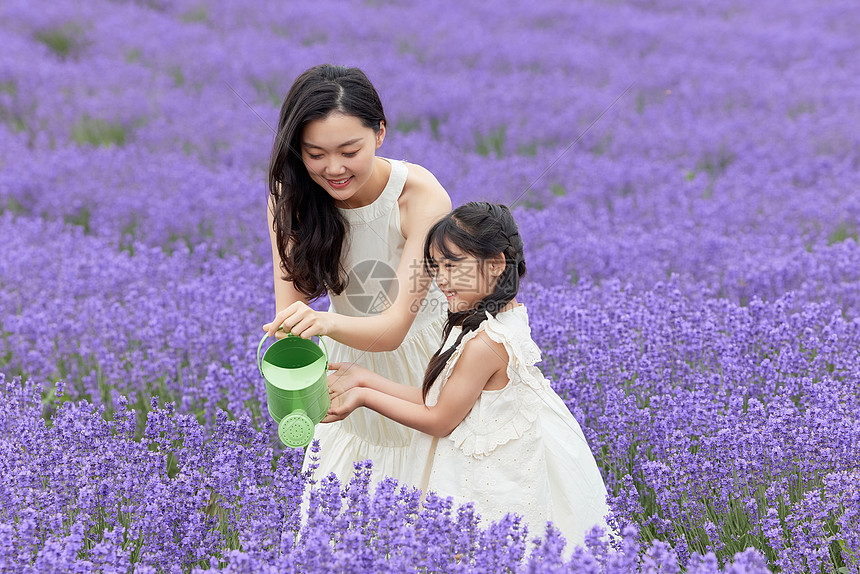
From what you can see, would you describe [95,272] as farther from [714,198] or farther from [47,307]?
[714,198]

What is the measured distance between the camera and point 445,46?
8.85 m

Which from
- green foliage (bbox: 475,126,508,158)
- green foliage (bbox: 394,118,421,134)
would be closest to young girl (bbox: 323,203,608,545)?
green foliage (bbox: 475,126,508,158)

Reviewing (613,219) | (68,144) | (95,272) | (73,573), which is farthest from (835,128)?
(73,573)

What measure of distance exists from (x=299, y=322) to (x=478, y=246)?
1.63ft

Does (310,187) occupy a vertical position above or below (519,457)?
above

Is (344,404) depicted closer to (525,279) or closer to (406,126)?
(525,279)

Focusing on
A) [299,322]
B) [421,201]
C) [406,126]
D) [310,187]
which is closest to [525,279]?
[421,201]

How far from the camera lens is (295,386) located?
1994 millimetres

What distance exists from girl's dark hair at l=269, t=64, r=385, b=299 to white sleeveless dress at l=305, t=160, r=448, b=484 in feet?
0.21

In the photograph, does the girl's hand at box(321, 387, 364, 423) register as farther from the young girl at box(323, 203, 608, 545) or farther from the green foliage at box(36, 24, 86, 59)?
the green foliage at box(36, 24, 86, 59)

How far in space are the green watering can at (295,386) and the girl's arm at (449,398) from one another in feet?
0.36

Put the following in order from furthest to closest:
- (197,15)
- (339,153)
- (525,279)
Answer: (197,15)
(525,279)
(339,153)

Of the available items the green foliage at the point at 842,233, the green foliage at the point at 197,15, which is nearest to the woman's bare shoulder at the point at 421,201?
the green foliage at the point at 842,233

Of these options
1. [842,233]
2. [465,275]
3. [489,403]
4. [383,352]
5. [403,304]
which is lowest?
[842,233]
